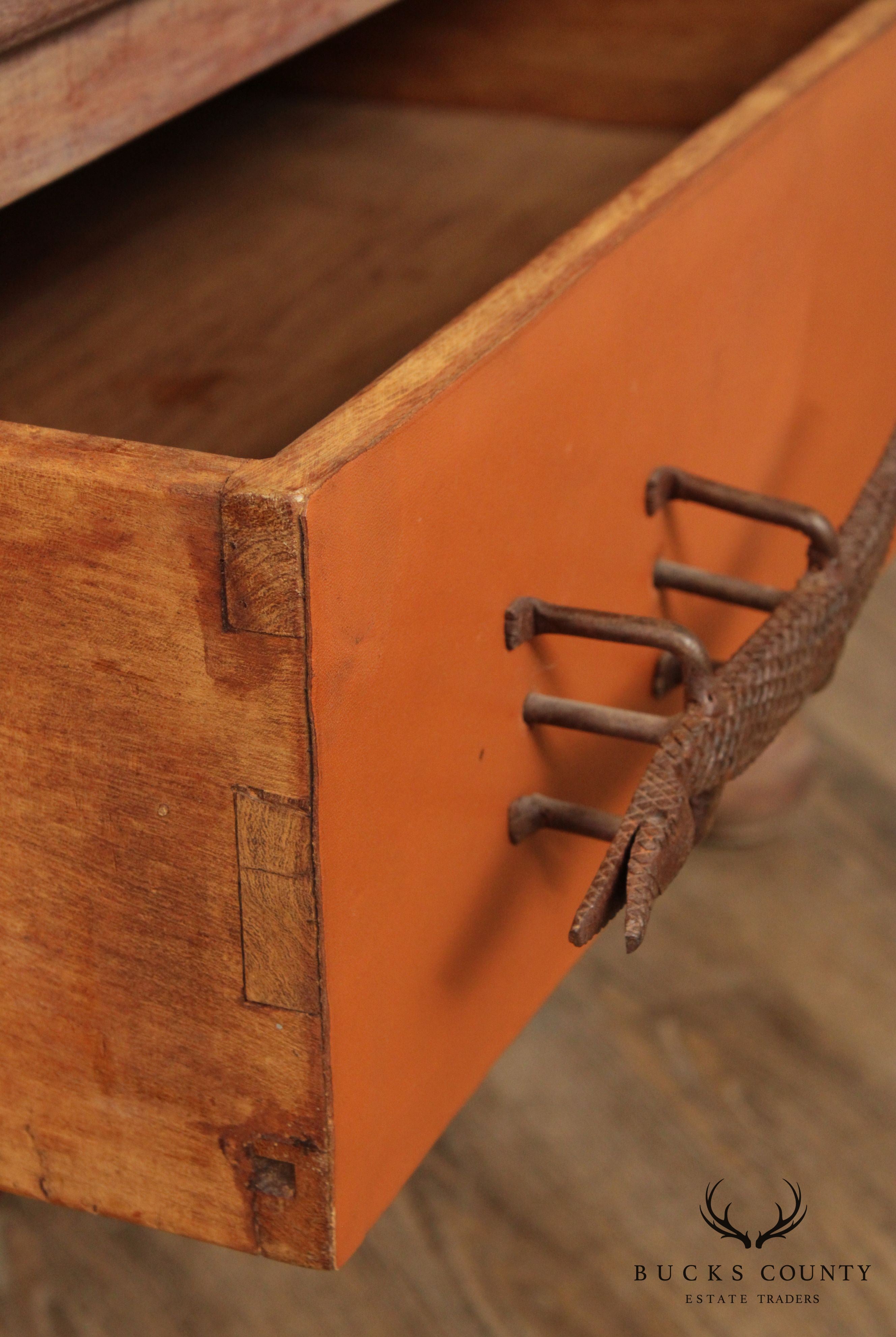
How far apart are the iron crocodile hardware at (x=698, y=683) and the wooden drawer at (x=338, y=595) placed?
0.02 m

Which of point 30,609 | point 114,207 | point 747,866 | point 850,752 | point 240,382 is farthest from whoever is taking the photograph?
point 850,752

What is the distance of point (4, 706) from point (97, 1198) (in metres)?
0.16

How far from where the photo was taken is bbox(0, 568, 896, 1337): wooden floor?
0.84 meters

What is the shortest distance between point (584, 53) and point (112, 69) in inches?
21.2

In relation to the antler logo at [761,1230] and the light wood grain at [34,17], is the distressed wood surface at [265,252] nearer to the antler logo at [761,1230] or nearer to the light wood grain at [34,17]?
the light wood grain at [34,17]

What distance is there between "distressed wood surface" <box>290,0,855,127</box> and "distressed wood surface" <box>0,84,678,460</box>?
19 mm

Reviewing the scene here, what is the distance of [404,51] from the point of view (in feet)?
3.04

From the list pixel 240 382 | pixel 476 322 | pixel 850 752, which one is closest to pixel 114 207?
pixel 240 382

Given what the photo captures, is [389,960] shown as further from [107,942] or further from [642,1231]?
[642,1231]

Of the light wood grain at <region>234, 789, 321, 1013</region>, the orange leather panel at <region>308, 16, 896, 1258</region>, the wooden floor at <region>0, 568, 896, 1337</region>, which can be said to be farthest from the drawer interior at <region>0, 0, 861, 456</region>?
the wooden floor at <region>0, 568, 896, 1337</region>

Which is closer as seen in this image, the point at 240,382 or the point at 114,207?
the point at 240,382

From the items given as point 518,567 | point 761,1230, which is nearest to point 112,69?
point 518,567

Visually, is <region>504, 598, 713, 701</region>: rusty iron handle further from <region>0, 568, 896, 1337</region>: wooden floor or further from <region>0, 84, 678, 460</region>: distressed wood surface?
<region>0, 568, 896, 1337</region>: wooden floor

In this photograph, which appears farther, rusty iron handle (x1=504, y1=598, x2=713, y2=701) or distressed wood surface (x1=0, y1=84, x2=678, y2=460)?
distressed wood surface (x1=0, y1=84, x2=678, y2=460)
